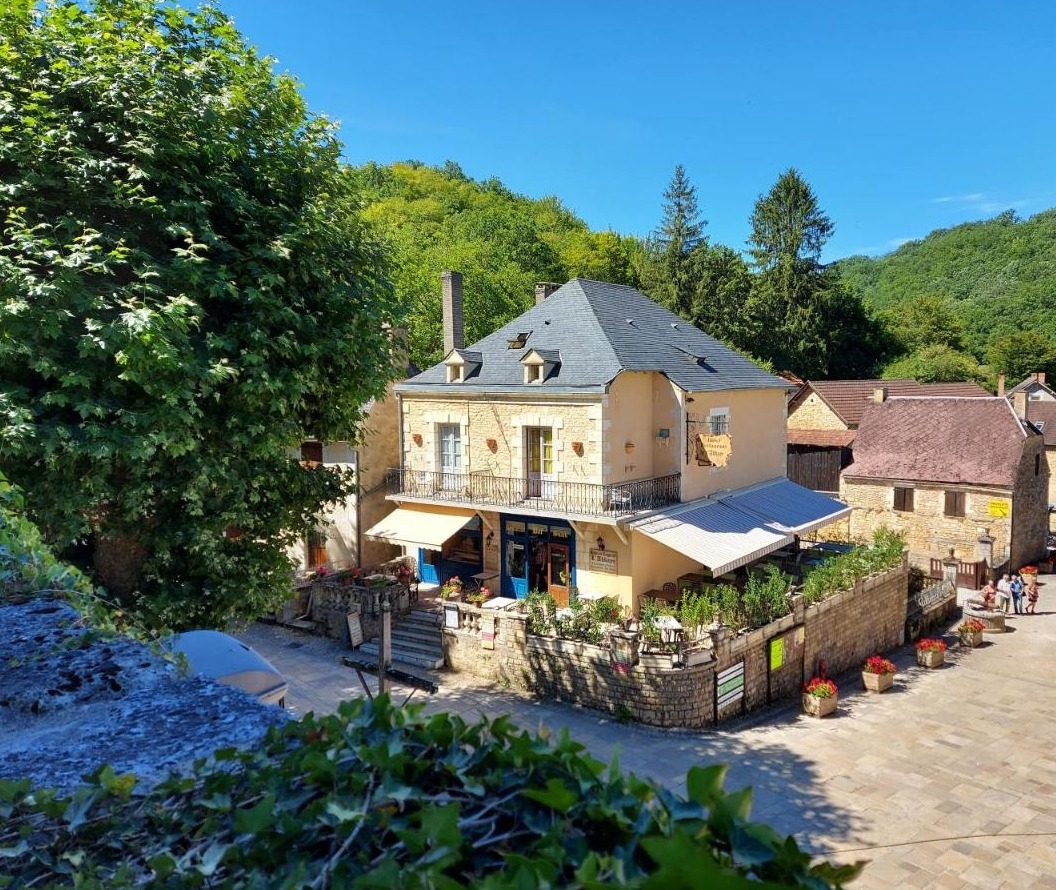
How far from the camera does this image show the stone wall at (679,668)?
15320 millimetres

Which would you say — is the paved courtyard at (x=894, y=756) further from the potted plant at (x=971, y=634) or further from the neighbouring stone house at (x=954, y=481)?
the neighbouring stone house at (x=954, y=481)

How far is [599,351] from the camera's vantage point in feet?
66.2

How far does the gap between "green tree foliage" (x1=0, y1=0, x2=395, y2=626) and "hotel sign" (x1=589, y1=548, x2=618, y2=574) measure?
9199mm

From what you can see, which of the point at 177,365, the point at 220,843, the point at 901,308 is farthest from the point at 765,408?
the point at 901,308

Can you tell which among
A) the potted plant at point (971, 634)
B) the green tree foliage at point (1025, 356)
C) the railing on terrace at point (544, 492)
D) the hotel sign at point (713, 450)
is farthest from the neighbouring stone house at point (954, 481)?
the green tree foliage at point (1025, 356)

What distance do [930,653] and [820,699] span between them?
17.2ft

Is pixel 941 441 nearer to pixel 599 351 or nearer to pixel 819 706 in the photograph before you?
pixel 599 351

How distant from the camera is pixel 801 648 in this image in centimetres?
1775

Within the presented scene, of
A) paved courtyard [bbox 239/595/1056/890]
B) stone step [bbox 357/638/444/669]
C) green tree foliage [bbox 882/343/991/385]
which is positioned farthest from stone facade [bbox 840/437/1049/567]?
green tree foliage [bbox 882/343/991/385]

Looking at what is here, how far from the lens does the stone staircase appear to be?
18.7 meters

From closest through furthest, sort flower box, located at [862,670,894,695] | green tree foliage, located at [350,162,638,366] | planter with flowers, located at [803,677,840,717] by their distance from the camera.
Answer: planter with flowers, located at [803,677,840,717] < flower box, located at [862,670,894,695] < green tree foliage, located at [350,162,638,366]

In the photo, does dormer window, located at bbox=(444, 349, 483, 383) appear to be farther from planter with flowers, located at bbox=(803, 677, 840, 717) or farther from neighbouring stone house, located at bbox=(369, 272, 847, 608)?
planter with flowers, located at bbox=(803, 677, 840, 717)

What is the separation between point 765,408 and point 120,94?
20.0 m

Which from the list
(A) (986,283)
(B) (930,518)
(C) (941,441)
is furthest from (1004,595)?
(A) (986,283)
